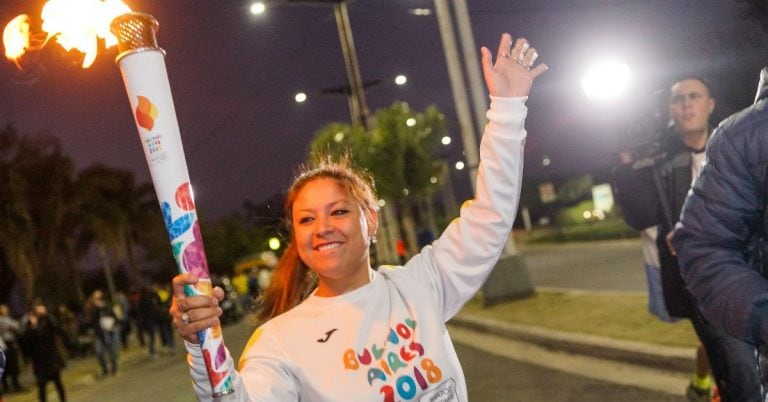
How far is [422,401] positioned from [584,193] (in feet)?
144

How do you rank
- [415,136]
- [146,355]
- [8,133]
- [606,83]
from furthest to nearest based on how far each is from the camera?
[8,133] → [415,136] → [146,355] → [606,83]

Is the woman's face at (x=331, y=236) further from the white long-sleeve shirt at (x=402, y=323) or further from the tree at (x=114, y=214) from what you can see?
the tree at (x=114, y=214)

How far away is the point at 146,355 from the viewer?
66.4 feet

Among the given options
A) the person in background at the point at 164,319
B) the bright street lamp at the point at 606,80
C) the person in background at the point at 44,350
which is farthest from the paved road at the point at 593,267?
the person in background at the point at 44,350

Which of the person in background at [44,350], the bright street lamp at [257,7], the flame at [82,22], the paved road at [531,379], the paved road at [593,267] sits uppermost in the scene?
the bright street lamp at [257,7]

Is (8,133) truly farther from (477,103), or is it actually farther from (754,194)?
(754,194)

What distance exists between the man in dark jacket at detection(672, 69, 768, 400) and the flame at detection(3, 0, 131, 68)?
195 cm

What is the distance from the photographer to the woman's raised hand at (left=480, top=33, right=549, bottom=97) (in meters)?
2.74

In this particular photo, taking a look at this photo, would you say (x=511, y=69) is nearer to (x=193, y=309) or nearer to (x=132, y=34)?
(x=132, y=34)

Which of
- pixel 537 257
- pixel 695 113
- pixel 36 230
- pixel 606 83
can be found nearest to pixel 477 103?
pixel 606 83

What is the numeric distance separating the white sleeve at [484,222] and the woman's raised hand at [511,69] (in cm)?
4

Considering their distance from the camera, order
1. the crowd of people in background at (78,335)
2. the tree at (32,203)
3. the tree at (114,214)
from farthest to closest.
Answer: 1. the tree at (114,214)
2. the tree at (32,203)
3. the crowd of people in background at (78,335)

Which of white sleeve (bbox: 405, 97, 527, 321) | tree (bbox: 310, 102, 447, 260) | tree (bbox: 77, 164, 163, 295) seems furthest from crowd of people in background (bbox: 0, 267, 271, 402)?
tree (bbox: 77, 164, 163, 295)

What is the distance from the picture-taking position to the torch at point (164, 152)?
200 cm
